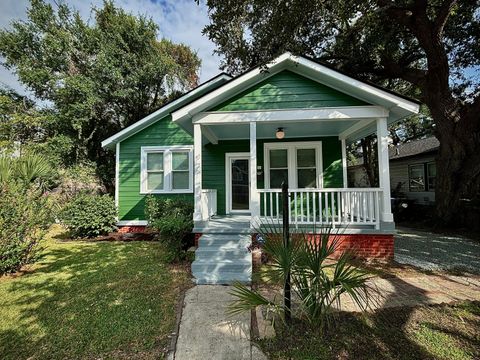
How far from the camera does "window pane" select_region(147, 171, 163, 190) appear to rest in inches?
365

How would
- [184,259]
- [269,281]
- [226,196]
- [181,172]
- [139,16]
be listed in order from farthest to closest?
[139,16] → [181,172] → [226,196] → [184,259] → [269,281]

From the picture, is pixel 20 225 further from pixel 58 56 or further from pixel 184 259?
pixel 58 56

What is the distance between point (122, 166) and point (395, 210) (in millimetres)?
13982

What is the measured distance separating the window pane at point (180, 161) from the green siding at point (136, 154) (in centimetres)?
42

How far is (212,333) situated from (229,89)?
201 inches

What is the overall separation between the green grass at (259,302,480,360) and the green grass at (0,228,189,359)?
1.54 m

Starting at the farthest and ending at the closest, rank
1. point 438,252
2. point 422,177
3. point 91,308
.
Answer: point 422,177, point 438,252, point 91,308

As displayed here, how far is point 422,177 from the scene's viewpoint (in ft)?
46.9

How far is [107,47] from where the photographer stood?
13.5 metres

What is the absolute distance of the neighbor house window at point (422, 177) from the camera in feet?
44.4

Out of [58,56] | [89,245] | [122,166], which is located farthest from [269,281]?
[58,56]

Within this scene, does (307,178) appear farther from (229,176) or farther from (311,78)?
(311,78)

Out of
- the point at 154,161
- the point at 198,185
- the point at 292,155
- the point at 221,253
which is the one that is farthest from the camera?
the point at 154,161

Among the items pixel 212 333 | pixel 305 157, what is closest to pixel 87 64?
pixel 305 157
